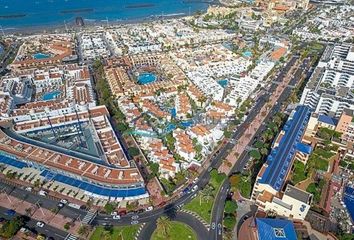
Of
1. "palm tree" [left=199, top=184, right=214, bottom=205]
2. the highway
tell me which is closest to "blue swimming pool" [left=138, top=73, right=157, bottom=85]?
the highway

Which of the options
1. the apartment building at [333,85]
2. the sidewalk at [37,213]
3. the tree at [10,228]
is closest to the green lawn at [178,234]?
the sidewalk at [37,213]

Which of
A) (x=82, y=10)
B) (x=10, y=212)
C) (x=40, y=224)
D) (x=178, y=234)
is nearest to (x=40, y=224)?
(x=40, y=224)

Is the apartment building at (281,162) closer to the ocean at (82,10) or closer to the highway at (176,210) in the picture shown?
the highway at (176,210)

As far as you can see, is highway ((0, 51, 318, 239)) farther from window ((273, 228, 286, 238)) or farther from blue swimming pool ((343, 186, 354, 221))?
blue swimming pool ((343, 186, 354, 221))

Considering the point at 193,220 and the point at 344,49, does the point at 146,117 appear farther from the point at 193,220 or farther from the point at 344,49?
the point at 344,49

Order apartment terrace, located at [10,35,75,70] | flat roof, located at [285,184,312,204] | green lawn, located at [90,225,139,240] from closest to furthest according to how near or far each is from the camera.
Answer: green lawn, located at [90,225,139,240]
flat roof, located at [285,184,312,204]
apartment terrace, located at [10,35,75,70]

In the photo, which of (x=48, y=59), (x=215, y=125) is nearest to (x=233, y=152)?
(x=215, y=125)

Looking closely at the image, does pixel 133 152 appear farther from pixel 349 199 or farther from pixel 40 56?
pixel 40 56
